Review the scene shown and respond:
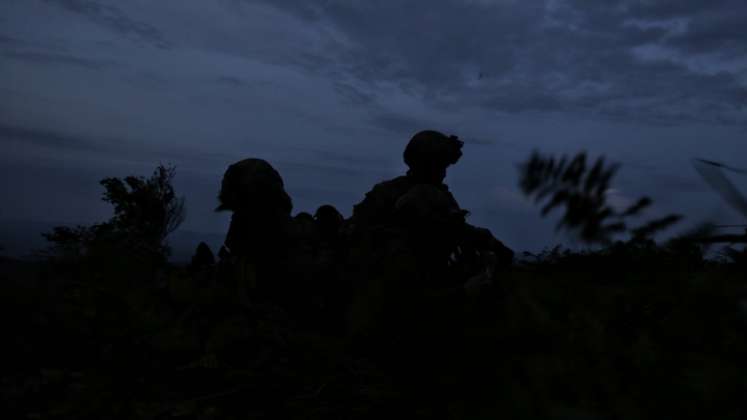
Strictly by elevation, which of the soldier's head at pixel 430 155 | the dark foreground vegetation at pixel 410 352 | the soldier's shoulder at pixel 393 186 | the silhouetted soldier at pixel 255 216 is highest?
the soldier's head at pixel 430 155

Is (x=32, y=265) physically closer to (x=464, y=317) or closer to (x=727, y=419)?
(x=464, y=317)

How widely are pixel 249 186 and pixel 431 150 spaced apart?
181 cm

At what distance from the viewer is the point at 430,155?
5.48 metres

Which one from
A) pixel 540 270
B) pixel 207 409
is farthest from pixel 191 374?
pixel 540 270

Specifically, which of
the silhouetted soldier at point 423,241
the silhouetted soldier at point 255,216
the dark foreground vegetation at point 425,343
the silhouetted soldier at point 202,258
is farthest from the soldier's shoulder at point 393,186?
the dark foreground vegetation at point 425,343

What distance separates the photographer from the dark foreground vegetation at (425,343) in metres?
1.01

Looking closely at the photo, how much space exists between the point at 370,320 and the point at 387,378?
0.40 metres

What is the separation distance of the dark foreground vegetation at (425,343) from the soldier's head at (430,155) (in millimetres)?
2032

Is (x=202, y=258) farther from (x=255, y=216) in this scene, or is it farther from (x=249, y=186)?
(x=249, y=186)

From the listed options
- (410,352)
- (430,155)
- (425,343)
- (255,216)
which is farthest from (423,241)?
(425,343)

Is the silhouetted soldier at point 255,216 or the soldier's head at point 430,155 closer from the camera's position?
the silhouetted soldier at point 255,216

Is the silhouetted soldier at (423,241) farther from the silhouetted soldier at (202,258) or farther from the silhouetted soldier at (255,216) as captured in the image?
the silhouetted soldier at (202,258)

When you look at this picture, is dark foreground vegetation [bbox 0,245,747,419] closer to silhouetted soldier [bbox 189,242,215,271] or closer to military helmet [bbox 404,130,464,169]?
silhouetted soldier [bbox 189,242,215,271]

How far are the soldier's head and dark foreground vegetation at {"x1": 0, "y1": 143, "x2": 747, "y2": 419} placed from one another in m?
2.03
